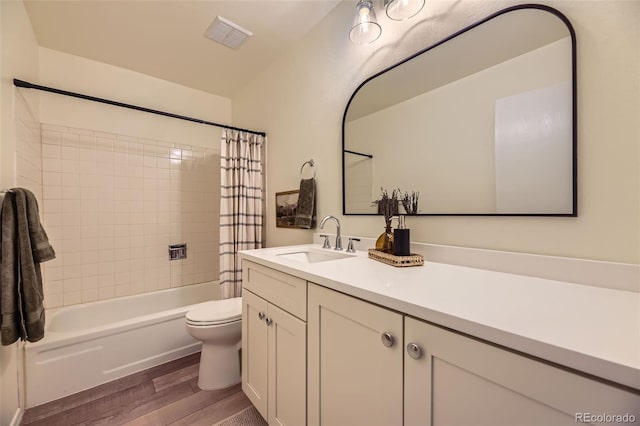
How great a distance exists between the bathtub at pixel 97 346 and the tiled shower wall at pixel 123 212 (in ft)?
0.48

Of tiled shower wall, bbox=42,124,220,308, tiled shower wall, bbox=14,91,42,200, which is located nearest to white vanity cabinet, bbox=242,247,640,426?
tiled shower wall, bbox=14,91,42,200

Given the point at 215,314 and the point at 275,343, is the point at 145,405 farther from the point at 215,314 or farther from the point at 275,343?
the point at 275,343

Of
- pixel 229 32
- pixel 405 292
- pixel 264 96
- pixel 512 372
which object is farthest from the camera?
pixel 264 96

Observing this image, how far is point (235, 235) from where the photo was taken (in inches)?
85.0

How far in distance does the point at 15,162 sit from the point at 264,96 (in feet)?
5.82

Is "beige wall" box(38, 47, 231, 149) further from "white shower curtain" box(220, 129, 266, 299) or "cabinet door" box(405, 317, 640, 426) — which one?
"cabinet door" box(405, 317, 640, 426)

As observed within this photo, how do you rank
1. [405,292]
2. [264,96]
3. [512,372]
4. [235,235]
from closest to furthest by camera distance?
[512,372], [405,292], [235,235], [264,96]

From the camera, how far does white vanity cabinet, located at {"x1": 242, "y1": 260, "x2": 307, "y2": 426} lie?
3.30 feet

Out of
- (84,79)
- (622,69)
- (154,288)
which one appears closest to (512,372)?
(622,69)

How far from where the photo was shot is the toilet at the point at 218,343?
1.55 m

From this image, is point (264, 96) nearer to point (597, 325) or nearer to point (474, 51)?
point (474, 51)

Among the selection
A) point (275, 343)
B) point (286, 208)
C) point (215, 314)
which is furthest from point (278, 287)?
point (286, 208)

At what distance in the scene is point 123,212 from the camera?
7.61 feet

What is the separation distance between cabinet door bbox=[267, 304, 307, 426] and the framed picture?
38.0 inches
